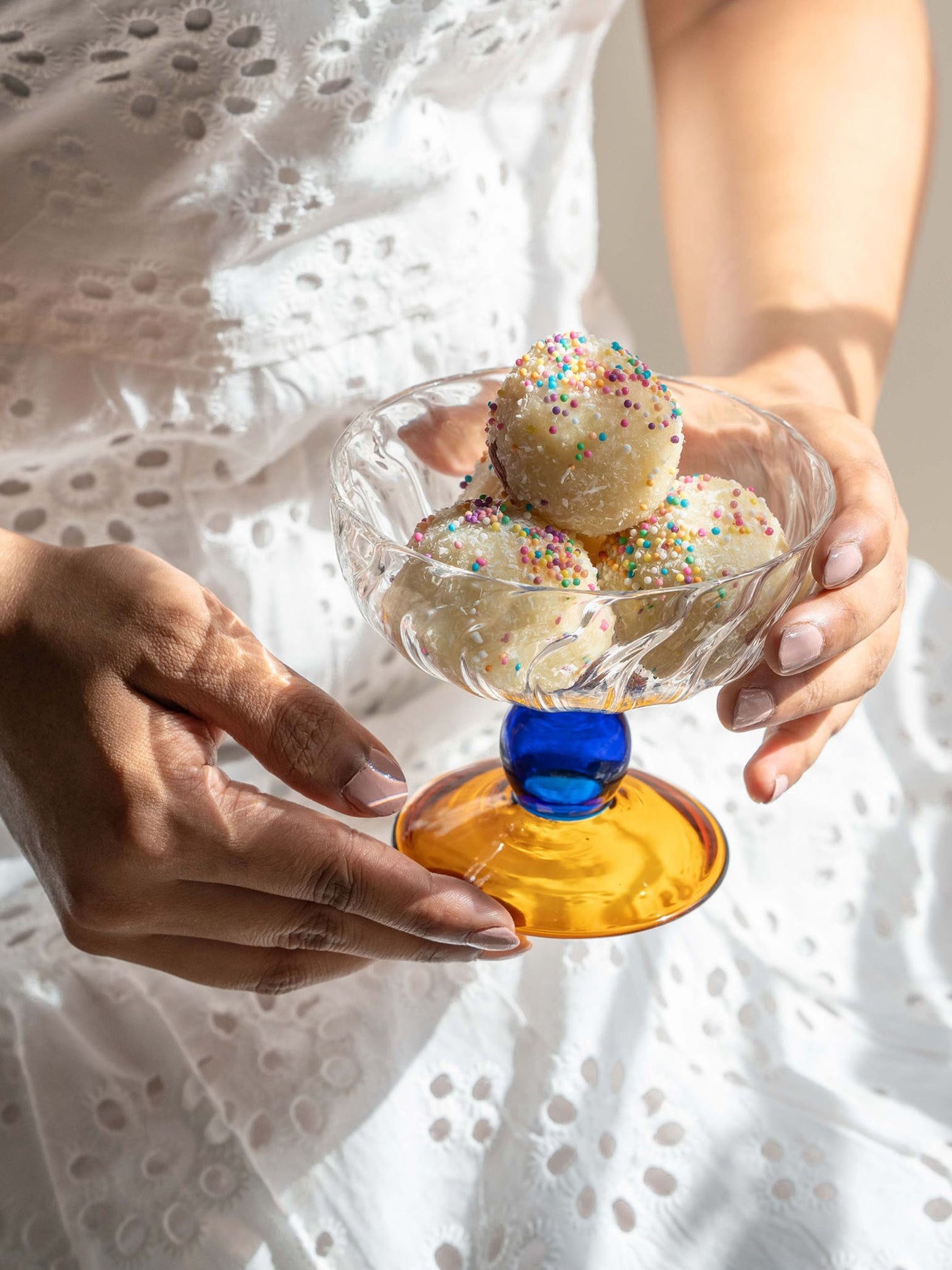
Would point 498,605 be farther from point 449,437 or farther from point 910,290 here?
point 910,290

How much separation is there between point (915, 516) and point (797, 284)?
97 cm

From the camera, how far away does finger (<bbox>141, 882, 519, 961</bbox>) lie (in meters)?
0.59

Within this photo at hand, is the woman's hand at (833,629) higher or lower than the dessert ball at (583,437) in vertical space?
lower

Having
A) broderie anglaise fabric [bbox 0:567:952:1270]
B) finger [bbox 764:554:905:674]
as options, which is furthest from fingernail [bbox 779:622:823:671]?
broderie anglaise fabric [bbox 0:567:952:1270]

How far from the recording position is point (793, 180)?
3.09 ft

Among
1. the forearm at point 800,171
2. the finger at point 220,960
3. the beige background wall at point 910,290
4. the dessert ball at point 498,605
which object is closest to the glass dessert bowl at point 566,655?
the dessert ball at point 498,605

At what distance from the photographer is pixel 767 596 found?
551 mm

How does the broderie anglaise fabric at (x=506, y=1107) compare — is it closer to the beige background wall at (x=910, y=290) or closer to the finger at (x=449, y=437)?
the finger at (x=449, y=437)

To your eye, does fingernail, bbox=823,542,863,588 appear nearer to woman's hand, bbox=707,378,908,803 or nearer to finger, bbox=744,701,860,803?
woman's hand, bbox=707,378,908,803

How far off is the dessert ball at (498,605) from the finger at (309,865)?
96 millimetres

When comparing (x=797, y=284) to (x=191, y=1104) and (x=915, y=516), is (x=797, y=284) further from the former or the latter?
(x=915, y=516)

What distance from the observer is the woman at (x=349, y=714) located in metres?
0.58

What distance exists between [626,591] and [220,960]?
0.99 ft

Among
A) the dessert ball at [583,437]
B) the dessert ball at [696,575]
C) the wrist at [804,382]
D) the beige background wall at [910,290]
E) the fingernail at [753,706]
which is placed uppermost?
the dessert ball at [583,437]
